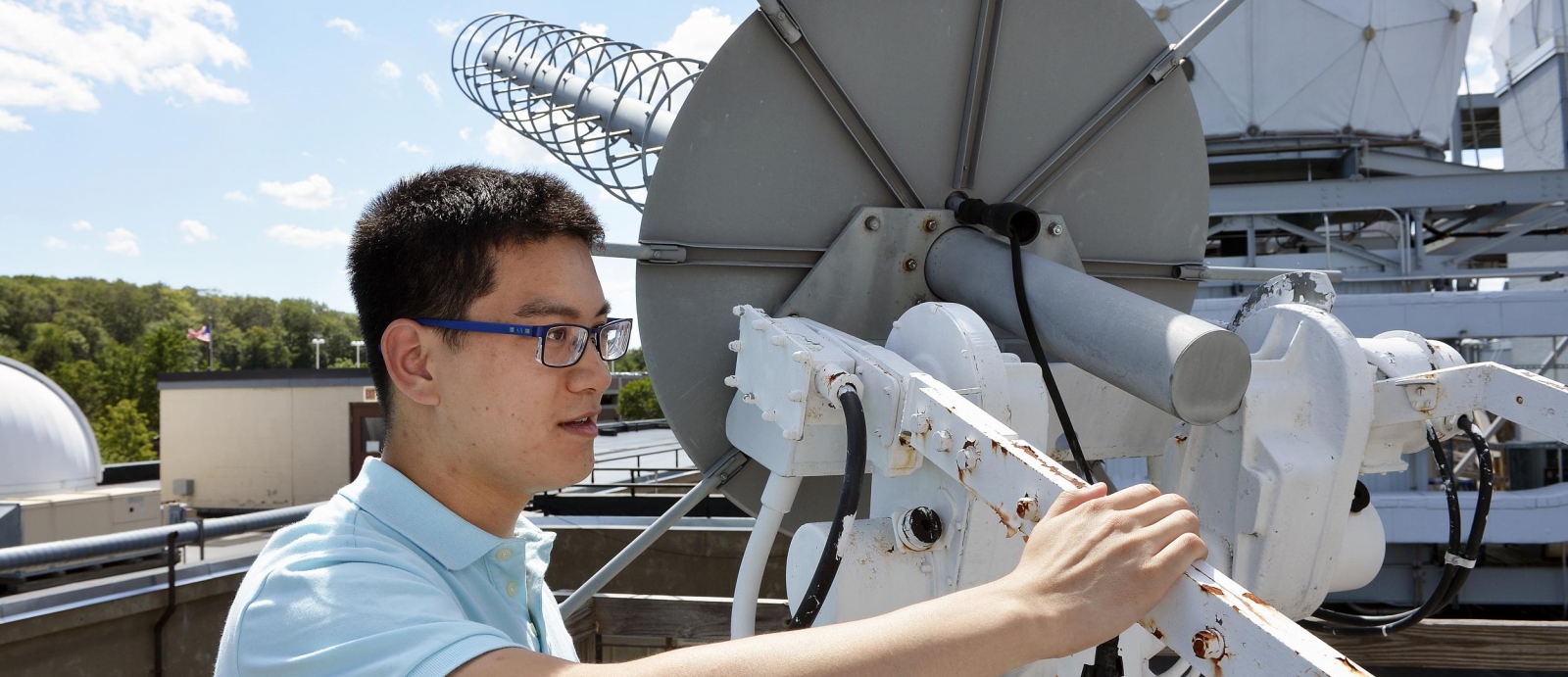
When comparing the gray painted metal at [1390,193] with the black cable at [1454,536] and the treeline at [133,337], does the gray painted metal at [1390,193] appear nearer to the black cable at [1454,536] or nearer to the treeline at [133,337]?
the black cable at [1454,536]

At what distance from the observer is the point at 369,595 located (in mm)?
1126

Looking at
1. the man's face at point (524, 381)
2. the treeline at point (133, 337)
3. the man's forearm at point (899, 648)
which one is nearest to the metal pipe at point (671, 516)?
the man's face at point (524, 381)

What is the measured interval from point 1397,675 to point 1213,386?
10928 mm

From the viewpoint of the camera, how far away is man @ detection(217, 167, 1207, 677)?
109 centimetres

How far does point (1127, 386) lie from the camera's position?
2.78 m

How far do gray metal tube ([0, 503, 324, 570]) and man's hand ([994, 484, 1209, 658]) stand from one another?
13.6ft

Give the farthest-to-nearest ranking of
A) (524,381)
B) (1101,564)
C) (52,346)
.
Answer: (52,346) < (524,381) < (1101,564)

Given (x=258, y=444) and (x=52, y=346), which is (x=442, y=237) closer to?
(x=258, y=444)

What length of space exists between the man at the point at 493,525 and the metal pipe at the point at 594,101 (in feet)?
15.3

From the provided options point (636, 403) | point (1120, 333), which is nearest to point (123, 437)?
point (636, 403)

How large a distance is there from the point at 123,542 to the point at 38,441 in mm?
13335

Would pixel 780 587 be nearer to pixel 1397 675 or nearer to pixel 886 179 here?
pixel 886 179

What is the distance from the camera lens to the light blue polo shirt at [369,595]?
1.06m

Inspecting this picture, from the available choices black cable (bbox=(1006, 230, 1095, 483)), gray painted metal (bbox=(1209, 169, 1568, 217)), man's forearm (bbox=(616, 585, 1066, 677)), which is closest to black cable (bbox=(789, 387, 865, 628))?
black cable (bbox=(1006, 230, 1095, 483))
